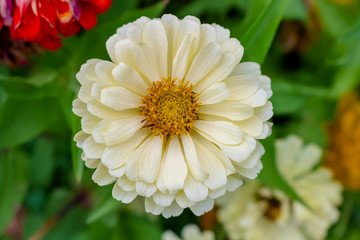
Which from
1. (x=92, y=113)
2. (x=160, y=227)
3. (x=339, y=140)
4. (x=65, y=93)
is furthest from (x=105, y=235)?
(x=339, y=140)

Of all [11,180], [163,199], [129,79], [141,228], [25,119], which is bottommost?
[141,228]

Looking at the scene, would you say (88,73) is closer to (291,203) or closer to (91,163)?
(91,163)

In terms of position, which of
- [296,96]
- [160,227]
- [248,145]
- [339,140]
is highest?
[248,145]

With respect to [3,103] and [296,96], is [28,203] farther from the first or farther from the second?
[296,96]

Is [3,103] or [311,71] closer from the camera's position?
[3,103]

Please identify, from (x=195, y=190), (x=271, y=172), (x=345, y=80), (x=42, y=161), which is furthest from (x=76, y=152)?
(x=345, y=80)

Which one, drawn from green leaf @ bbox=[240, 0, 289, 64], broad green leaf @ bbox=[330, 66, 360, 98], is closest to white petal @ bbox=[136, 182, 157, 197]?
green leaf @ bbox=[240, 0, 289, 64]

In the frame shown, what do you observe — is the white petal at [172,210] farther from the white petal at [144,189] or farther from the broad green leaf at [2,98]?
the broad green leaf at [2,98]
